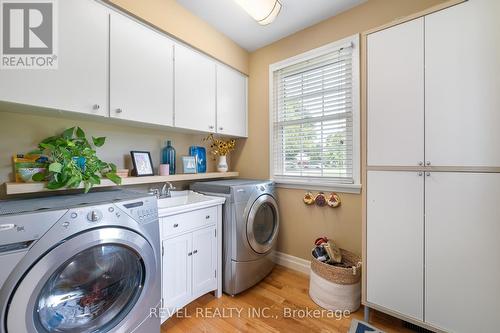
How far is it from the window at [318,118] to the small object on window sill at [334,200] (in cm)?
7

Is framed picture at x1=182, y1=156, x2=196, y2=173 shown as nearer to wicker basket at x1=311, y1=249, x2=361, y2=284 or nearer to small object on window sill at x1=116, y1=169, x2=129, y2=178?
small object on window sill at x1=116, y1=169, x2=129, y2=178

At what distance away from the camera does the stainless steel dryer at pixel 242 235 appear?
Result: 1816 mm

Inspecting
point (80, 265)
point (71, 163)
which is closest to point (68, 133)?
point (71, 163)

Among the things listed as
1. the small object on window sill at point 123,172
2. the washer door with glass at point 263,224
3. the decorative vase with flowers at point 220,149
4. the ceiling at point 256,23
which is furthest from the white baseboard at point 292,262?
the ceiling at point 256,23

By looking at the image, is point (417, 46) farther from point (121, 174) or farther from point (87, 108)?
point (121, 174)

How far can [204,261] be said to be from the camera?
1692mm

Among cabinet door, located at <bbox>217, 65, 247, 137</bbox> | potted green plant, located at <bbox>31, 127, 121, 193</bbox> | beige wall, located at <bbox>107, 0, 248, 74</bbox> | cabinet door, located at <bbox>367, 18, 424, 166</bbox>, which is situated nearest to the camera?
potted green plant, located at <bbox>31, 127, 121, 193</bbox>

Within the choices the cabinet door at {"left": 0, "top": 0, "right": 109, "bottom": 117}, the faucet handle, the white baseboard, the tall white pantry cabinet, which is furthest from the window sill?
the cabinet door at {"left": 0, "top": 0, "right": 109, "bottom": 117}

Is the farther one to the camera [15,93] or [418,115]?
[418,115]

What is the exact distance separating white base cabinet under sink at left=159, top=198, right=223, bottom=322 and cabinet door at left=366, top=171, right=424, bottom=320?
116 cm

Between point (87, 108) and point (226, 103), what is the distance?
1.30 m

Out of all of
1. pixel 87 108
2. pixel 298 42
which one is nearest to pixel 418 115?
pixel 298 42

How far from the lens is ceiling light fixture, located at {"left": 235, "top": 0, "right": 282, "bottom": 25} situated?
5.01 feet

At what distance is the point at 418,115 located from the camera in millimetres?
1332
